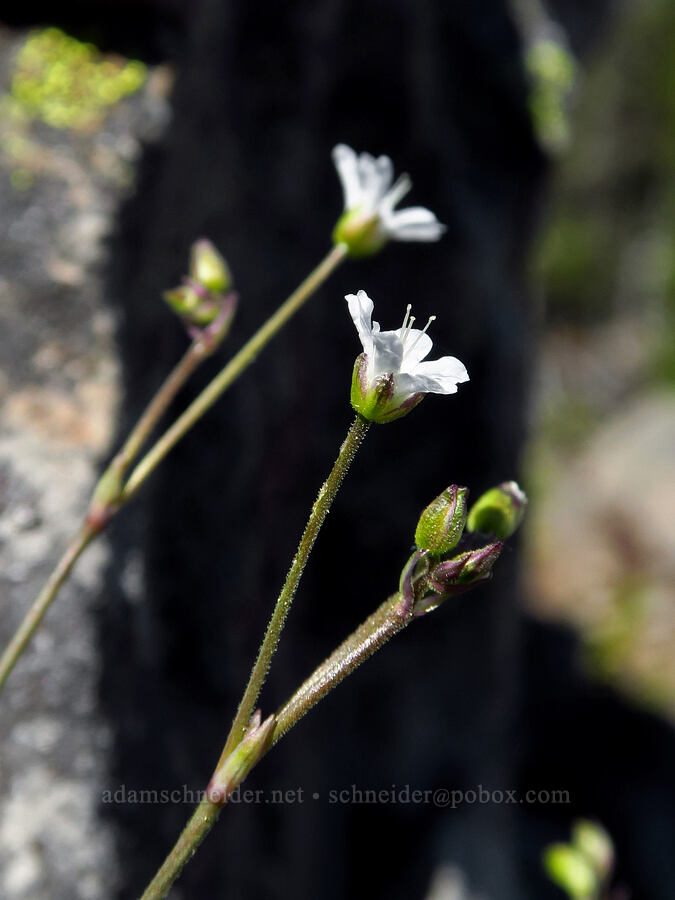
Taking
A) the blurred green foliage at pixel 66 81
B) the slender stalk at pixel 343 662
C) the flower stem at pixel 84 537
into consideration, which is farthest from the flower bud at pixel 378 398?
the blurred green foliage at pixel 66 81

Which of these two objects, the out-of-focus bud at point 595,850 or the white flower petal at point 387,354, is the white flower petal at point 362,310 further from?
the out-of-focus bud at point 595,850

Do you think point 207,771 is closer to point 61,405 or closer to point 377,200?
point 61,405

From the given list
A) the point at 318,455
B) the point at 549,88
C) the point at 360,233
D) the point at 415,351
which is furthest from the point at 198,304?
the point at 549,88

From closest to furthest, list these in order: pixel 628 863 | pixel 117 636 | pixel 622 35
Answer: pixel 117 636 < pixel 628 863 < pixel 622 35

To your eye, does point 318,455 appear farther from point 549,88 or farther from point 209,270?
point 549,88

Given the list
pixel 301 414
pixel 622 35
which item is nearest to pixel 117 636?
pixel 301 414

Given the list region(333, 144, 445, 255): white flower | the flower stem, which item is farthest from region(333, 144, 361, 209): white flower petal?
the flower stem
